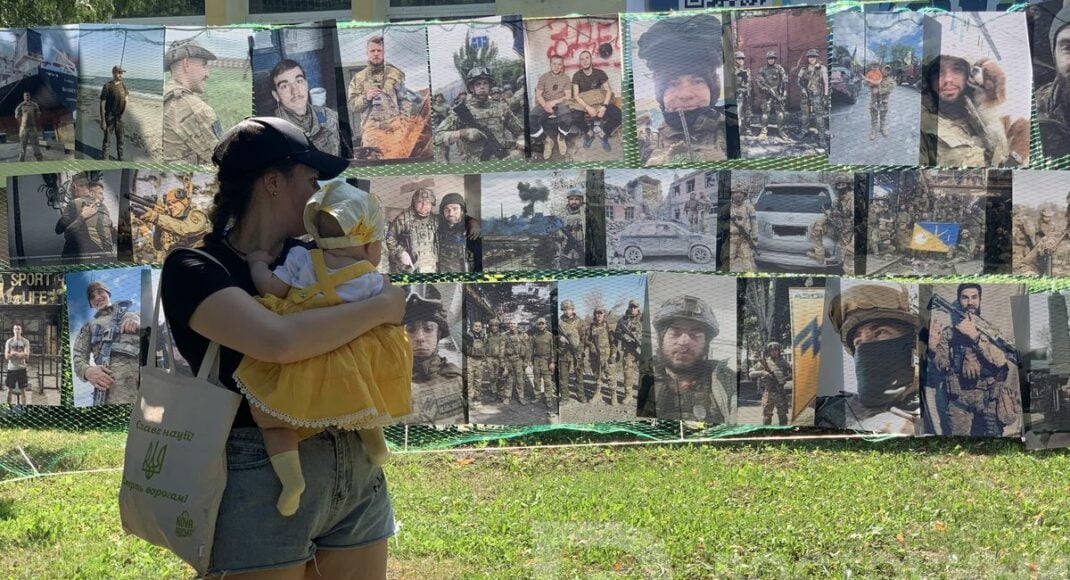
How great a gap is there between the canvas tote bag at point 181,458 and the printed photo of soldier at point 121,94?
408 cm

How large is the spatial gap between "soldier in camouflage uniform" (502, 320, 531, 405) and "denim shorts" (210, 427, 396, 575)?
363 centimetres

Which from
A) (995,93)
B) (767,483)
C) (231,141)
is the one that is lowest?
(767,483)

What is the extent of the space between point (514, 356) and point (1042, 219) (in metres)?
3.10

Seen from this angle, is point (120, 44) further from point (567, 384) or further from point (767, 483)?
point (767, 483)

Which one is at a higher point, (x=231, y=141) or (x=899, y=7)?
(x=899, y=7)

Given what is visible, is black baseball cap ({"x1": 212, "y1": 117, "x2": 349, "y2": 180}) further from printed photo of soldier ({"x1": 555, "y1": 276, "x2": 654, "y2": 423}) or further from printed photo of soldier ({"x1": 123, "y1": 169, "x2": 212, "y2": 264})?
printed photo of soldier ({"x1": 123, "y1": 169, "x2": 212, "y2": 264})

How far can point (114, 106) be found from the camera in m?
6.01

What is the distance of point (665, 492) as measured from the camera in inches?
206

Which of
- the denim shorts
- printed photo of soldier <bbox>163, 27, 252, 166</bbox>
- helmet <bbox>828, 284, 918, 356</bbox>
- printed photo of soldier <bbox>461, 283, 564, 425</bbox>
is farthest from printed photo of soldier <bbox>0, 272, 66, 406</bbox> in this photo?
helmet <bbox>828, 284, 918, 356</bbox>

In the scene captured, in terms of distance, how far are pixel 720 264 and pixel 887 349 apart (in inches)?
42.2

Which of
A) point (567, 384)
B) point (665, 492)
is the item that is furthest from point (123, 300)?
point (665, 492)

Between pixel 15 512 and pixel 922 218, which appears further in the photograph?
pixel 922 218

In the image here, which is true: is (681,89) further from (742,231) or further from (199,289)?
(199,289)

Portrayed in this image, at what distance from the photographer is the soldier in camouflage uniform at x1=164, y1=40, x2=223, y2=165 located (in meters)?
6.00
